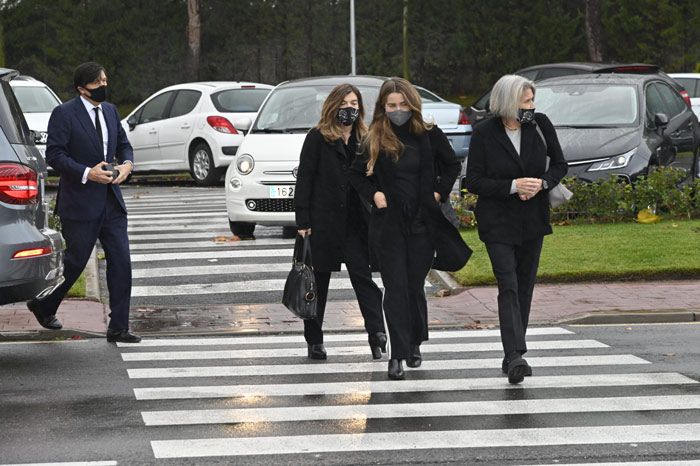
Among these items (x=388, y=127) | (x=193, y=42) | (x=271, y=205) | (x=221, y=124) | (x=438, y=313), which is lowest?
(x=193, y=42)

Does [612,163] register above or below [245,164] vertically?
below

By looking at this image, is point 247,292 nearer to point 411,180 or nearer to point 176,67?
point 411,180

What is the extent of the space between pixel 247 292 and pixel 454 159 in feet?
14.0

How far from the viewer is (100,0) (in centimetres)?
6219

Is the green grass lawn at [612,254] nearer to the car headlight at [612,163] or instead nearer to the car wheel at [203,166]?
the car headlight at [612,163]

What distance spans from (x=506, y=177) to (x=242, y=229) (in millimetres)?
7741

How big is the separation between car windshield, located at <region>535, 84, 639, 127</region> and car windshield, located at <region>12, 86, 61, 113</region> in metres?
9.78

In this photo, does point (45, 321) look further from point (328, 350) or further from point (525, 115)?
point (525, 115)

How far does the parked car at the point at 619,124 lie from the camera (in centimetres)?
1628

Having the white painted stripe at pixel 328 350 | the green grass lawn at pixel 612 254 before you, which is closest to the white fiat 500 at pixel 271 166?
the green grass lawn at pixel 612 254

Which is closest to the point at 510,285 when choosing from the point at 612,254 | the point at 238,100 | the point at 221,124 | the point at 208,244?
the point at 612,254

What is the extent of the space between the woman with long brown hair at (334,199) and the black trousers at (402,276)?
1.72ft

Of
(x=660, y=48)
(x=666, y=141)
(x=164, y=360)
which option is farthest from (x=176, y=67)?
(x=164, y=360)

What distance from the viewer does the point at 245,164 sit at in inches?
620
